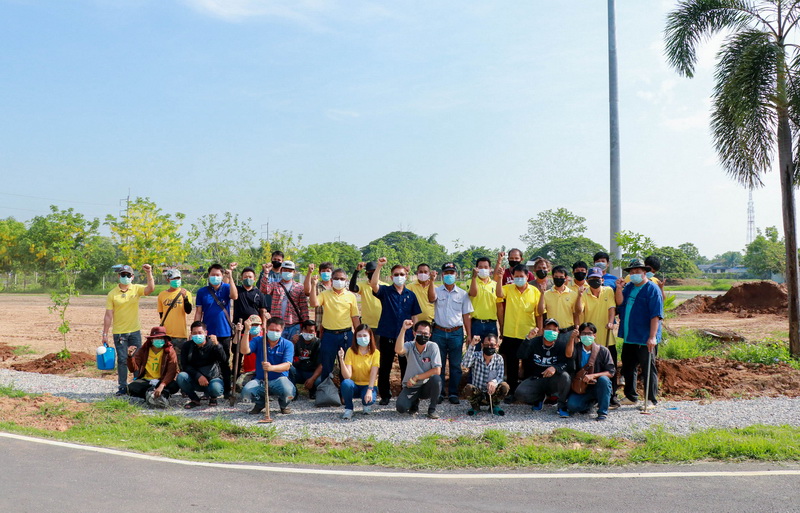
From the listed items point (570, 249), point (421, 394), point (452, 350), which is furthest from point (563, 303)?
point (570, 249)

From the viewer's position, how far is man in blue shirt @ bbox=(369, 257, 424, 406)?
9.14m

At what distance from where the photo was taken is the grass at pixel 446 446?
649 cm

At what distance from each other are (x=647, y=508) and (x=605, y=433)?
2415 millimetres

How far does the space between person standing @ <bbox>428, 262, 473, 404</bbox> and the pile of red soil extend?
2058 cm

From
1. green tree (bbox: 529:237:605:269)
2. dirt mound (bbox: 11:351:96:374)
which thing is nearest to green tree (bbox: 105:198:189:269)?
dirt mound (bbox: 11:351:96:374)

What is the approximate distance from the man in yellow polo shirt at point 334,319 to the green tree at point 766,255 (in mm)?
61239

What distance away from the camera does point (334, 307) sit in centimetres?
928

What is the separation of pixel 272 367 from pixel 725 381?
771 centimetres

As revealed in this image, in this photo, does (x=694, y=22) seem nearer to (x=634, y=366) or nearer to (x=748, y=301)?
(x=634, y=366)

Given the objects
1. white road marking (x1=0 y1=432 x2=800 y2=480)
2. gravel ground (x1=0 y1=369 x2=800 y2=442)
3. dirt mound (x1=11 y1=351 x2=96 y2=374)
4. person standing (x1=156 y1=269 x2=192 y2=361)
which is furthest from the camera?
dirt mound (x1=11 y1=351 x2=96 y2=374)

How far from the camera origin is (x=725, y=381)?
34.2 feet

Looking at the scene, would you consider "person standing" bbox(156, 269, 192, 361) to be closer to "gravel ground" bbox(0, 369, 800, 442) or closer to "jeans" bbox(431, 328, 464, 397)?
"gravel ground" bbox(0, 369, 800, 442)

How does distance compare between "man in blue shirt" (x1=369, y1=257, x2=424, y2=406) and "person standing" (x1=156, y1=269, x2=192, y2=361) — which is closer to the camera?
"man in blue shirt" (x1=369, y1=257, x2=424, y2=406)

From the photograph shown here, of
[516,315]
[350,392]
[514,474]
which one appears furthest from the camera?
[516,315]
